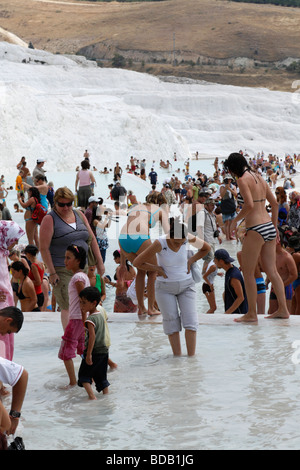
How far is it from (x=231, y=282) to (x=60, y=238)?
94.9 inches

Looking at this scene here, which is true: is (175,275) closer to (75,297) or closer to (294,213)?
(75,297)

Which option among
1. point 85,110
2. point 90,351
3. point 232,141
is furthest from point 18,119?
point 90,351

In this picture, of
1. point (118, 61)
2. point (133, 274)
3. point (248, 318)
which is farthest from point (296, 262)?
point (118, 61)

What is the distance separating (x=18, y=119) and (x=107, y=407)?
111ft

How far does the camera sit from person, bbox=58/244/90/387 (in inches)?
231

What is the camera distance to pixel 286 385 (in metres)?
5.83

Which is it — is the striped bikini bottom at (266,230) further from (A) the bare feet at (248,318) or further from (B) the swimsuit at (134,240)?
(B) the swimsuit at (134,240)

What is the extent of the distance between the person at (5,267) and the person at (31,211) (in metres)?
6.23

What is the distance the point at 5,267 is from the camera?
19.3 ft

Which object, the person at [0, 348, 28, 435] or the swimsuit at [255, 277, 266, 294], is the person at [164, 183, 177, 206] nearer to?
the swimsuit at [255, 277, 266, 294]

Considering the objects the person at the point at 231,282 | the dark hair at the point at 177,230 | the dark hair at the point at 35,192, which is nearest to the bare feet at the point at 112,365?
the dark hair at the point at 177,230

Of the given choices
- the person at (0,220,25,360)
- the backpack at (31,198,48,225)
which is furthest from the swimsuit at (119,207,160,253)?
the backpack at (31,198,48,225)

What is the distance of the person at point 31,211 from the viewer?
12102 millimetres
